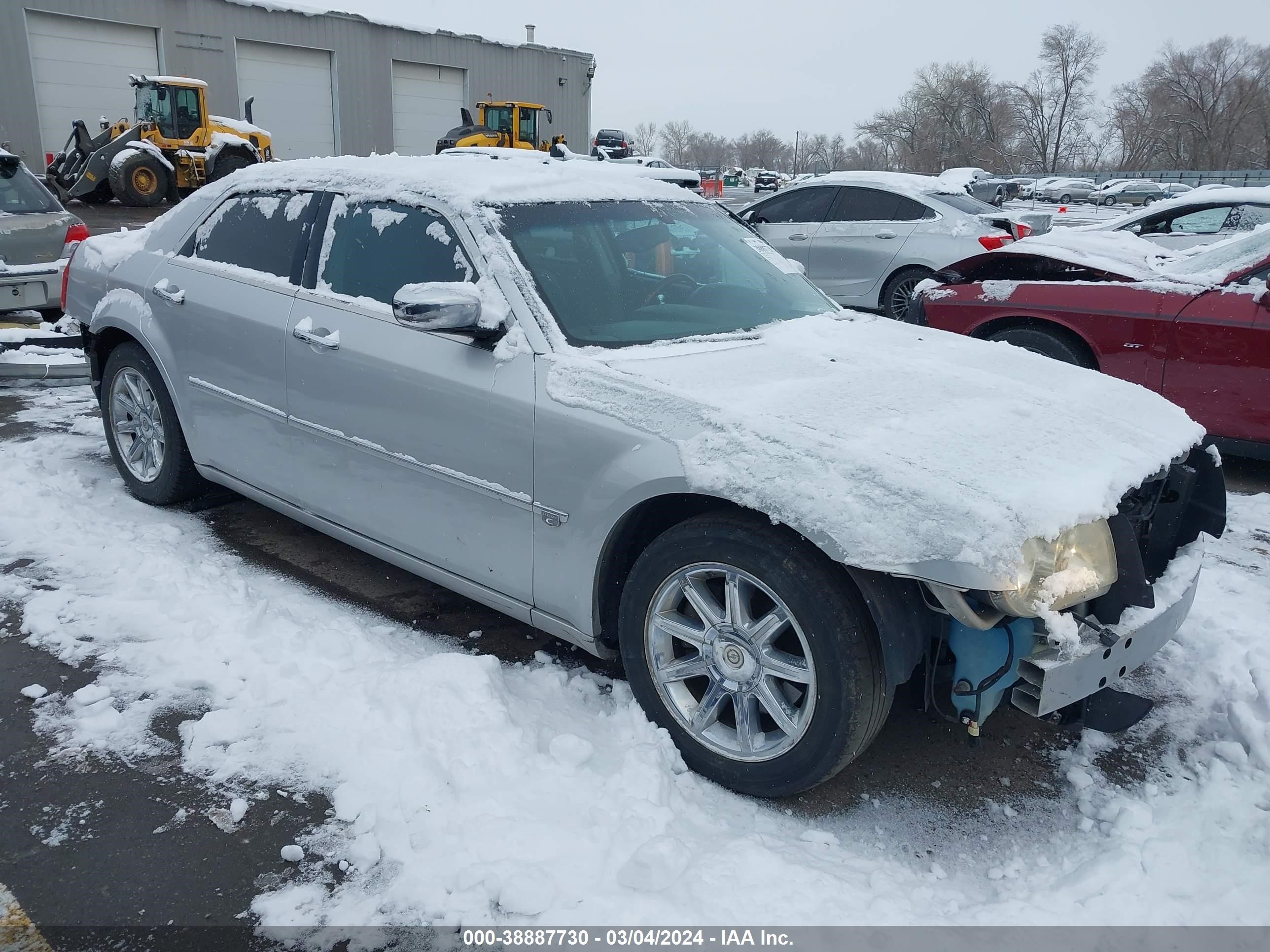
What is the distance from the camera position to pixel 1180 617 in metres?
2.79

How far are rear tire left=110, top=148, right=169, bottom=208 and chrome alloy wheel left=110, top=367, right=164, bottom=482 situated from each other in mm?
17999

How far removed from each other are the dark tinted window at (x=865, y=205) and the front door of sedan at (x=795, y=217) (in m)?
0.11

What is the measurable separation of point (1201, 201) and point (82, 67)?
31147mm

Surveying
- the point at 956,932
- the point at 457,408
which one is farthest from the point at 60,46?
the point at 956,932

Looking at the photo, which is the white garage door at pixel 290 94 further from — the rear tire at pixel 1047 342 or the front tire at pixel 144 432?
the rear tire at pixel 1047 342

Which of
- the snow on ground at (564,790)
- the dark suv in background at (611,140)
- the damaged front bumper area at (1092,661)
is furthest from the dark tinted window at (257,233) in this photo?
the dark suv in background at (611,140)

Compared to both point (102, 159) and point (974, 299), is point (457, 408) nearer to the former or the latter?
point (974, 299)

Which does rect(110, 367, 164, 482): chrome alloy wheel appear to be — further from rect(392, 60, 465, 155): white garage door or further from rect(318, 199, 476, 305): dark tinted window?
rect(392, 60, 465, 155): white garage door

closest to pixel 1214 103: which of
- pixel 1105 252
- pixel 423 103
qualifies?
pixel 423 103

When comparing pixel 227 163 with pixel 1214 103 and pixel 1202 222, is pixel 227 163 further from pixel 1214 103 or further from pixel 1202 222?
pixel 1214 103

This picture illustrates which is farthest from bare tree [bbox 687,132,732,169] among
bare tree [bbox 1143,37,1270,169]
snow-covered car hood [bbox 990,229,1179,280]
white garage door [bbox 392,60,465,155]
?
snow-covered car hood [bbox 990,229,1179,280]

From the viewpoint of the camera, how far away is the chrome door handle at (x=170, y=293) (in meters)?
4.22

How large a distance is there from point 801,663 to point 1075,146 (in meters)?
99.0

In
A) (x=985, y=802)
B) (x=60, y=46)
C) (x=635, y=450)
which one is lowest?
(x=985, y=802)
